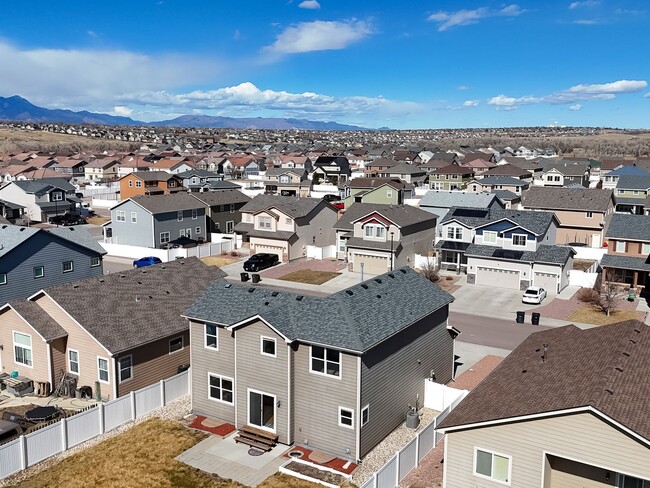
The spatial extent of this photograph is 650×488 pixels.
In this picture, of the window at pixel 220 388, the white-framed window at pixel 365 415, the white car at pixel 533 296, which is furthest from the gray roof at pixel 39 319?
the white car at pixel 533 296

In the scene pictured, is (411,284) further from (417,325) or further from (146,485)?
(146,485)

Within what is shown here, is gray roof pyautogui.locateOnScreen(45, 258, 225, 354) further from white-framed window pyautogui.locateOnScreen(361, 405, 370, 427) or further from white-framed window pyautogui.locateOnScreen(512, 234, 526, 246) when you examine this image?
white-framed window pyautogui.locateOnScreen(512, 234, 526, 246)

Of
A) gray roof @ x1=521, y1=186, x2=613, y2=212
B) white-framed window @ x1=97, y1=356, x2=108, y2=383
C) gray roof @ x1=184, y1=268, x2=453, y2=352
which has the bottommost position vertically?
white-framed window @ x1=97, y1=356, x2=108, y2=383

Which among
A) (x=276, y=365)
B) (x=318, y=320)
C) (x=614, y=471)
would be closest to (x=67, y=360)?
(x=276, y=365)

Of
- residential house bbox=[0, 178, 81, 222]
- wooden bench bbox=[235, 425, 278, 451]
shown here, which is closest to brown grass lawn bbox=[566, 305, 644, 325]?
wooden bench bbox=[235, 425, 278, 451]

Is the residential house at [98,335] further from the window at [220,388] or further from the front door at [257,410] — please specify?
the front door at [257,410]

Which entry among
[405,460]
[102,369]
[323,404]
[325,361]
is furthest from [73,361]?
[405,460]

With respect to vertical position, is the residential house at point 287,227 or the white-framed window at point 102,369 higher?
the residential house at point 287,227
